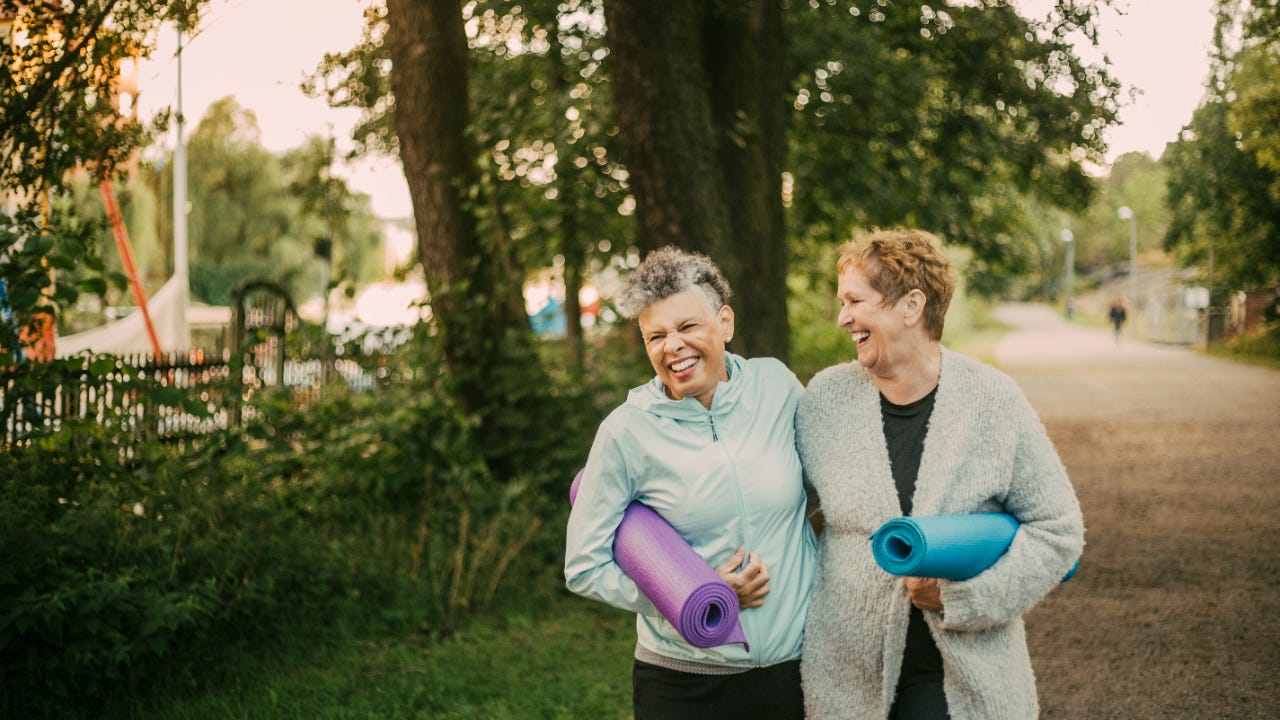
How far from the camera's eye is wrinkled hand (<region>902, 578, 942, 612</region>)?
2.71 m

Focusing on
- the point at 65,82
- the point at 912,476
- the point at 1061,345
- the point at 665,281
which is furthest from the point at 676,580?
the point at 1061,345

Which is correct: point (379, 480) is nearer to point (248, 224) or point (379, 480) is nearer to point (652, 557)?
point (652, 557)

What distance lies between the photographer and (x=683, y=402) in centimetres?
292

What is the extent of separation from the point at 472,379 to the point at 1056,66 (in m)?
5.85

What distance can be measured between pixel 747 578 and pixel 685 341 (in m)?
0.64

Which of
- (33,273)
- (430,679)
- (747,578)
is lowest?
(430,679)

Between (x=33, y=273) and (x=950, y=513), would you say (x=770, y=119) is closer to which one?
(x=33, y=273)

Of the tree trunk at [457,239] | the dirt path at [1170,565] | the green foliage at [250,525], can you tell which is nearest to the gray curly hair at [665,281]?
the green foliage at [250,525]

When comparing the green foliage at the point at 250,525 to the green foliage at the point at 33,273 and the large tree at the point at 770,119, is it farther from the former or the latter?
the large tree at the point at 770,119

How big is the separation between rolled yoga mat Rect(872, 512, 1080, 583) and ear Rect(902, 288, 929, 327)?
1.80 feet

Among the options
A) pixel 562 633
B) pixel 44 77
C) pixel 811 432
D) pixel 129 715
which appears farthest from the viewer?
pixel 562 633

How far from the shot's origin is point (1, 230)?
17.6 feet

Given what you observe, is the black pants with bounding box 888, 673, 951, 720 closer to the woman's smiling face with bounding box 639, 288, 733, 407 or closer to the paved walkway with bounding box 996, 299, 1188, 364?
the woman's smiling face with bounding box 639, 288, 733, 407

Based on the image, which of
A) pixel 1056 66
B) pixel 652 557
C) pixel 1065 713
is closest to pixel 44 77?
pixel 652 557
